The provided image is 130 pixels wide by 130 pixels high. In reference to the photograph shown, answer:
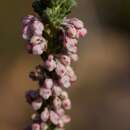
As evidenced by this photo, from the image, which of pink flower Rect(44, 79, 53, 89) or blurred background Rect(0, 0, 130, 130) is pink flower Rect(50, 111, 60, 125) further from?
blurred background Rect(0, 0, 130, 130)

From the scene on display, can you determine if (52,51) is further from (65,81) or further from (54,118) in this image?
(54,118)

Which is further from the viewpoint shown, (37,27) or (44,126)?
(44,126)

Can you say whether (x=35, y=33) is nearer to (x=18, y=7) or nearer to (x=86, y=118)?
(x=86, y=118)

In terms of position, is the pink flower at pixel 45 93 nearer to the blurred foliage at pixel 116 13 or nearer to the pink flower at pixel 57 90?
the pink flower at pixel 57 90

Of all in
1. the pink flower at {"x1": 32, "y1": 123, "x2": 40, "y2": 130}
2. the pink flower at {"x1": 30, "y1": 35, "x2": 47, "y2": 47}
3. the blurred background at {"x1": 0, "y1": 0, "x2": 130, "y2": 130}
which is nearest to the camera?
the pink flower at {"x1": 30, "y1": 35, "x2": 47, "y2": 47}

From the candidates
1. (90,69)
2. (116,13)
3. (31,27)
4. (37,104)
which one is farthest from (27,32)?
(116,13)

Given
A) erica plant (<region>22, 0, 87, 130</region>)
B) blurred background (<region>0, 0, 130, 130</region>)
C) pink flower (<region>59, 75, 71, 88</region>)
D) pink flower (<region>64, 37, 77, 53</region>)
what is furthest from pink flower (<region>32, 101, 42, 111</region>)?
blurred background (<region>0, 0, 130, 130</region>)
